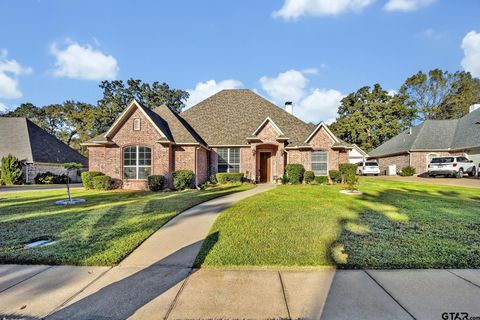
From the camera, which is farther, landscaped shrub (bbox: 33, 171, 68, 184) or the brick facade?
landscaped shrub (bbox: 33, 171, 68, 184)

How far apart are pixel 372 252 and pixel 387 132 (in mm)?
43788

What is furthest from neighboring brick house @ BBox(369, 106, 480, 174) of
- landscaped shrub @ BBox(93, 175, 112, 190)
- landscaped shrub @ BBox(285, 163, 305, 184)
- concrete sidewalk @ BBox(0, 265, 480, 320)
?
landscaped shrub @ BBox(93, 175, 112, 190)

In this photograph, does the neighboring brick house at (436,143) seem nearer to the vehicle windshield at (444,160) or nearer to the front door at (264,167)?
the vehicle windshield at (444,160)

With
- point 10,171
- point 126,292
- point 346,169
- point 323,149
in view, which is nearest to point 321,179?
point 346,169

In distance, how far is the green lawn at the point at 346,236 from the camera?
13.6 ft

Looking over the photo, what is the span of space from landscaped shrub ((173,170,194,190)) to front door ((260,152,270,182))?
6221 millimetres

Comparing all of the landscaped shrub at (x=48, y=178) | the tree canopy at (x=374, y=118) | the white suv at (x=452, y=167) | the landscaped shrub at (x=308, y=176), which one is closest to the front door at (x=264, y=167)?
the landscaped shrub at (x=308, y=176)

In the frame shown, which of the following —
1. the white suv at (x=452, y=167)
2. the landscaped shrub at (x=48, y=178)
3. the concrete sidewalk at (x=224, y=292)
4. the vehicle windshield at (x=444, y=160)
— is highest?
the vehicle windshield at (x=444, y=160)

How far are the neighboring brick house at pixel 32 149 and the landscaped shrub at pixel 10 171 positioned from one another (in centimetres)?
84

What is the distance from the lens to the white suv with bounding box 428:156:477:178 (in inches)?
795

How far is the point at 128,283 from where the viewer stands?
3.44m

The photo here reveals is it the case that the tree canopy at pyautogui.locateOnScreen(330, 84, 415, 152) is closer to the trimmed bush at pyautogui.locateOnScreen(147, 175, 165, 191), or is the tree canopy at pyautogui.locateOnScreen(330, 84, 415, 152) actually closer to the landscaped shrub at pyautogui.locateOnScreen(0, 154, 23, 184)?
the trimmed bush at pyautogui.locateOnScreen(147, 175, 165, 191)

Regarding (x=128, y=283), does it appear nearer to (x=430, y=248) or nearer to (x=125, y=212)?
(x=125, y=212)

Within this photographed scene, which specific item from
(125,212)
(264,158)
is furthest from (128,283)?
(264,158)
